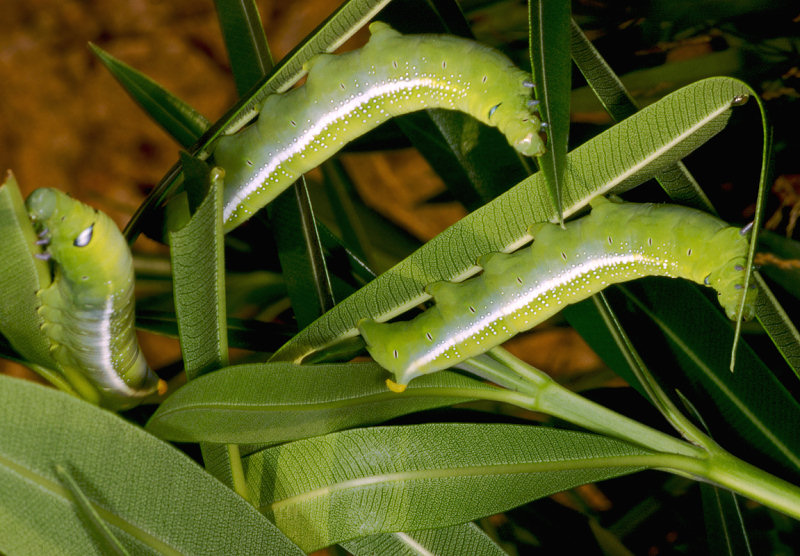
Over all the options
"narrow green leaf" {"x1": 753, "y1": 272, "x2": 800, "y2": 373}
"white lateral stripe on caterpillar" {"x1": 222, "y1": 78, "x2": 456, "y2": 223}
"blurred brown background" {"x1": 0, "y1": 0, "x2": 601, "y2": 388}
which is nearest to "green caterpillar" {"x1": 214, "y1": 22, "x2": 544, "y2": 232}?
"white lateral stripe on caterpillar" {"x1": 222, "y1": 78, "x2": 456, "y2": 223}

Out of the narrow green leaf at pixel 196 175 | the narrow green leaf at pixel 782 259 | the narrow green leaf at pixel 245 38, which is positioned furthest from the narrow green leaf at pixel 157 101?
the narrow green leaf at pixel 782 259

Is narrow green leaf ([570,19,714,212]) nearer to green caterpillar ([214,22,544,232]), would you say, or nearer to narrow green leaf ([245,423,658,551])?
green caterpillar ([214,22,544,232])

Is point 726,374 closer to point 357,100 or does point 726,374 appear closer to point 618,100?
point 618,100

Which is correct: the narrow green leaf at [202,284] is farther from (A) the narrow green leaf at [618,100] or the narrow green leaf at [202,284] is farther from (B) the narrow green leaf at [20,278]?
(A) the narrow green leaf at [618,100]

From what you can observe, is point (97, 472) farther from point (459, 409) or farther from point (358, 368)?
point (459, 409)

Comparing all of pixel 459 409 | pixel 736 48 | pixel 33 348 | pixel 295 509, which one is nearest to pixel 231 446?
pixel 295 509
